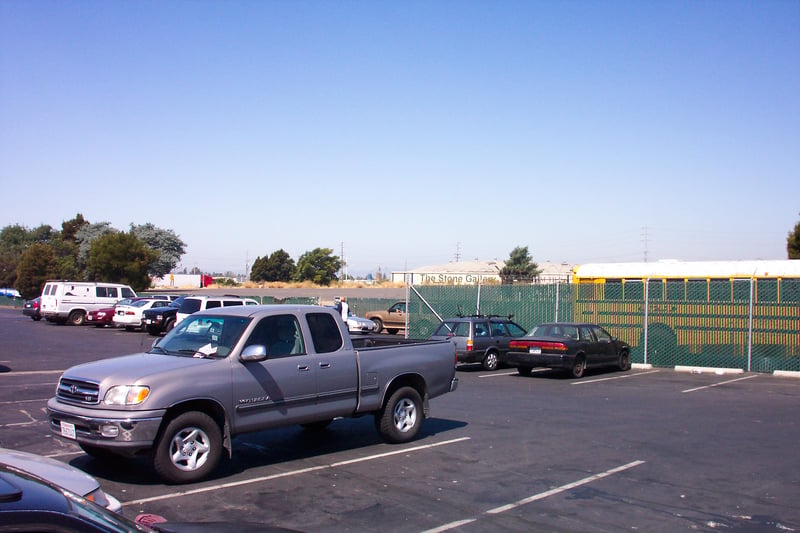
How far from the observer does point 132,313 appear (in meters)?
34.2

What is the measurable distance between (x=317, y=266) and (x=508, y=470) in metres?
91.5

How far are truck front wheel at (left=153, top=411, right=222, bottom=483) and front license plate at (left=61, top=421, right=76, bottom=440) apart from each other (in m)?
0.93

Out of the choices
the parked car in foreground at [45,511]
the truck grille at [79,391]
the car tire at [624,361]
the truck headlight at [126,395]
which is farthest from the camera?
the car tire at [624,361]

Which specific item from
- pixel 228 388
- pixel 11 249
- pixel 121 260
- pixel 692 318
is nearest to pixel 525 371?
pixel 692 318

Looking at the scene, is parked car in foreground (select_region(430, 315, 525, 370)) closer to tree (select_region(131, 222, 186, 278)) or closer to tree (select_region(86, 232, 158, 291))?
tree (select_region(86, 232, 158, 291))

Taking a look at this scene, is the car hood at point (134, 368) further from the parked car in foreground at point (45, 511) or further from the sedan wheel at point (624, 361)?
the sedan wheel at point (624, 361)

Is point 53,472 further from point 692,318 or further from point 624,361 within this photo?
point 692,318

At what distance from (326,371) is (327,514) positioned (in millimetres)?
2550

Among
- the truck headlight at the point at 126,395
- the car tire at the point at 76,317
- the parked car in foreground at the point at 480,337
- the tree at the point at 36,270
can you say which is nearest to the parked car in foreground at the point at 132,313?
the car tire at the point at 76,317

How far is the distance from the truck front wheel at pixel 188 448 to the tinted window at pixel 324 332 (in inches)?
69.7

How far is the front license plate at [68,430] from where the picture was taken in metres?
7.66

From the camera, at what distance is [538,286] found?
24.8m

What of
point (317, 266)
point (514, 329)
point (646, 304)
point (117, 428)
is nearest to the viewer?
point (117, 428)

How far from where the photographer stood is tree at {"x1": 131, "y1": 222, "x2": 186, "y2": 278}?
258ft
